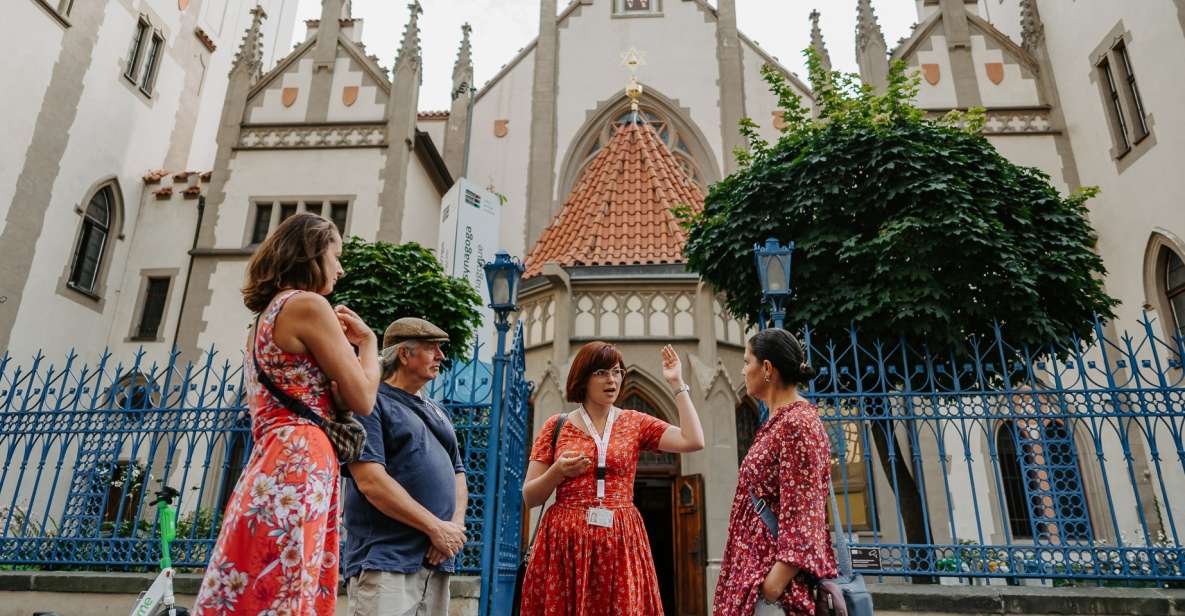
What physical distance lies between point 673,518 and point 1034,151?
10556mm

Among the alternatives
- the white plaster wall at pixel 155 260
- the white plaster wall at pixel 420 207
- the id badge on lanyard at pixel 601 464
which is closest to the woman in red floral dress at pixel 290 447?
the id badge on lanyard at pixel 601 464

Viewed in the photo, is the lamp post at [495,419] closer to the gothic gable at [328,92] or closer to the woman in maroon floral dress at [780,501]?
the woman in maroon floral dress at [780,501]

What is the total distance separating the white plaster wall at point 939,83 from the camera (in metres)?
14.2

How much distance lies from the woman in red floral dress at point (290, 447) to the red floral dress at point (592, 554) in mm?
1019

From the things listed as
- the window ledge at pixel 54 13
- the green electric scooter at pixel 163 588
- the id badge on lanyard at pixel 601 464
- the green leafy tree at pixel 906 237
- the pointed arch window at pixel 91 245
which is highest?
the window ledge at pixel 54 13

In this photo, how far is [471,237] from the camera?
1420 cm

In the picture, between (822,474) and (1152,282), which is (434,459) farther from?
(1152,282)

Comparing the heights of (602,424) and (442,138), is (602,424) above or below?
below

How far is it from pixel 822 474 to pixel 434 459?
5.04 ft

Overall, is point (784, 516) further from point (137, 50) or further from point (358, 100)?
point (137, 50)

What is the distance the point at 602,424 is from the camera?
10.3 ft

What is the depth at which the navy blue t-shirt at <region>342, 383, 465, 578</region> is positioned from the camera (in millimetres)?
2576

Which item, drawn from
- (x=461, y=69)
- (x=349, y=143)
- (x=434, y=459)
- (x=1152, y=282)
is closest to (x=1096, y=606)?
(x=434, y=459)

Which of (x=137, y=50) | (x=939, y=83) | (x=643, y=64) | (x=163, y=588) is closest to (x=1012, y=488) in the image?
(x=939, y=83)
